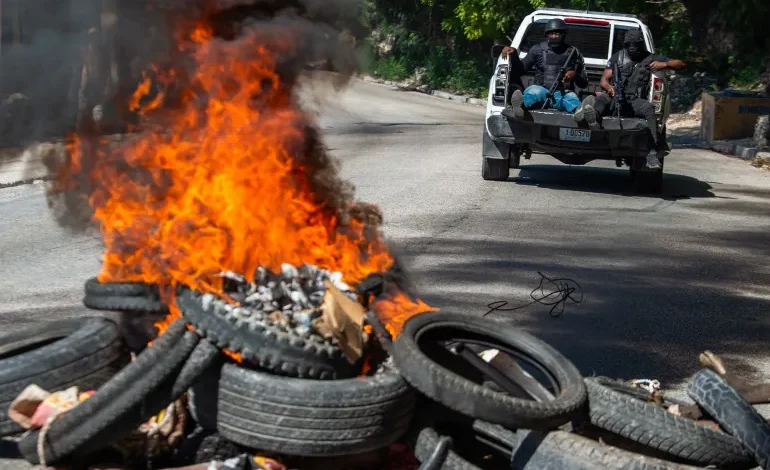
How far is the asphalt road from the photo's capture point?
6.64 meters

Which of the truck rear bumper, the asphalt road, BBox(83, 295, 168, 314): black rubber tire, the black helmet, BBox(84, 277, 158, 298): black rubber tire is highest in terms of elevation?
the black helmet

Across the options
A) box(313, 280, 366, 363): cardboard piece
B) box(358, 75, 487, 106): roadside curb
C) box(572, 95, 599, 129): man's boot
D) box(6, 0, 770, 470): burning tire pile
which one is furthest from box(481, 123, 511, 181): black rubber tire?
box(358, 75, 487, 106): roadside curb

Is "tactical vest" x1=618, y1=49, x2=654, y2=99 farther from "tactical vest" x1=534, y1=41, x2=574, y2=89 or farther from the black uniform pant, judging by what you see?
"tactical vest" x1=534, y1=41, x2=574, y2=89

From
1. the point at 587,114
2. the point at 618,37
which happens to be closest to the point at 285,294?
the point at 587,114

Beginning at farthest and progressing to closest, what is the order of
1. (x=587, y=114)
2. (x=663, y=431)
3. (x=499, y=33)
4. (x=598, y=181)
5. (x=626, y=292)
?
(x=499, y=33) < (x=598, y=181) < (x=587, y=114) < (x=626, y=292) < (x=663, y=431)

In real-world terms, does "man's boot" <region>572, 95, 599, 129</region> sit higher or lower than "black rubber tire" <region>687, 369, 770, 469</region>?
higher

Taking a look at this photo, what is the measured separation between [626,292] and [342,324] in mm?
4336

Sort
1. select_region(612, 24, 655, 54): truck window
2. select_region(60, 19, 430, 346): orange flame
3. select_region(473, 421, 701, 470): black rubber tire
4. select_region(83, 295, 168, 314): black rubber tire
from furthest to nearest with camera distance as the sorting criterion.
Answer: select_region(612, 24, 655, 54): truck window < select_region(60, 19, 430, 346): orange flame < select_region(83, 295, 168, 314): black rubber tire < select_region(473, 421, 701, 470): black rubber tire

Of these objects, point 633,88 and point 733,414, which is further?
point 633,88

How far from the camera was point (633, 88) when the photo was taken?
13.6 m

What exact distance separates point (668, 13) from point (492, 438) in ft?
101

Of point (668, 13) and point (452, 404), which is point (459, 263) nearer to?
point (452, 404)

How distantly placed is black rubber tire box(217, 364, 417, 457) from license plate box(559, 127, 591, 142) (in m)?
9.77

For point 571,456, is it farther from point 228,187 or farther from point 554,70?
point 554,70
